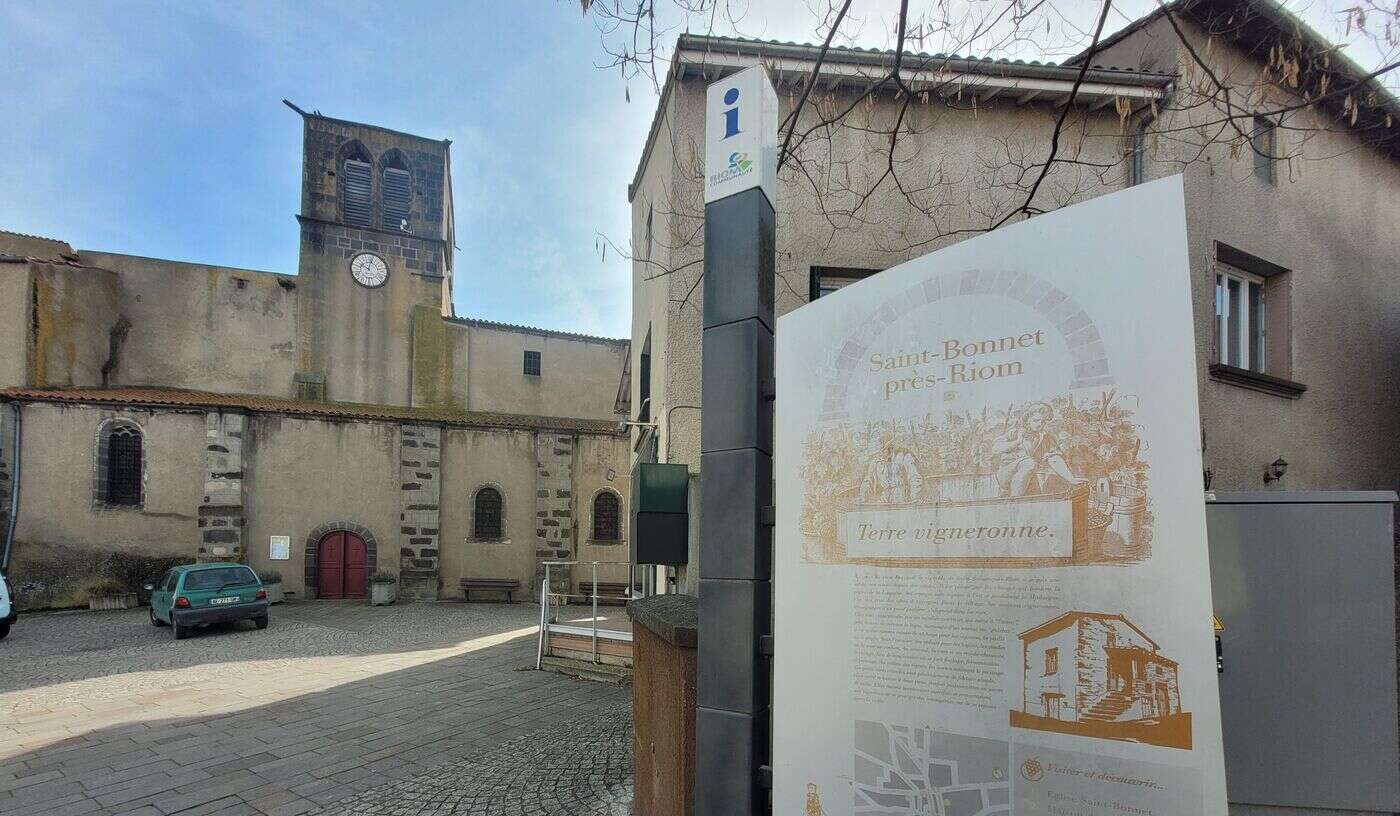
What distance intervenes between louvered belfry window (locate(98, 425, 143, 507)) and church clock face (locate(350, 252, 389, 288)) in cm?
825

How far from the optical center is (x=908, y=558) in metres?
1.92

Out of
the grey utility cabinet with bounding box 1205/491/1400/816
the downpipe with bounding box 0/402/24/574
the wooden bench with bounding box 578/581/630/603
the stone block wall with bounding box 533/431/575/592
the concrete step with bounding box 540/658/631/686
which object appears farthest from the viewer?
the stone block wall with bounding box 533/431/575/592

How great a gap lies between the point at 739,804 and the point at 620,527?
763 inches

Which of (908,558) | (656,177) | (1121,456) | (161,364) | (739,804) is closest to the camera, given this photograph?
(1121,456)

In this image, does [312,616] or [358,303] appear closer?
[312,616]

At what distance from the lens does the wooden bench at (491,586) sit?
19375 millimetres

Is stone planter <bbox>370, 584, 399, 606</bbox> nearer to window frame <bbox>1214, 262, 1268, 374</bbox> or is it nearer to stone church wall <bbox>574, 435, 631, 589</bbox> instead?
stone church wall <bbox>574, 435, 631, 589</bbox>

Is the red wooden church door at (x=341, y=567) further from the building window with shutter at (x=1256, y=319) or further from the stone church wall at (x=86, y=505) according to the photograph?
the building window with shutter at (x=1256, y=319)

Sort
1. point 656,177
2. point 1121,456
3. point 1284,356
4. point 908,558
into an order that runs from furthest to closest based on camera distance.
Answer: point 656,177
point 1284,356
point 908,558
point 1121,456

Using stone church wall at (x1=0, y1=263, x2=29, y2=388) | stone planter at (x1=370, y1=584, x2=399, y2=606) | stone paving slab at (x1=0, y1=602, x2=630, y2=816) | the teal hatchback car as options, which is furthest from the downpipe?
stone planter at (x1=370, y1=584, x2=399, y2=606)

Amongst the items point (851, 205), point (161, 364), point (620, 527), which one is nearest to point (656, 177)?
point (851, 205)

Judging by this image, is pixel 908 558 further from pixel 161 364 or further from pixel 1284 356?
pixel 161 364

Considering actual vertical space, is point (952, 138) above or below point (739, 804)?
above

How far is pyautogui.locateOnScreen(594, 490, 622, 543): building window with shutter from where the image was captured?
2139cm
